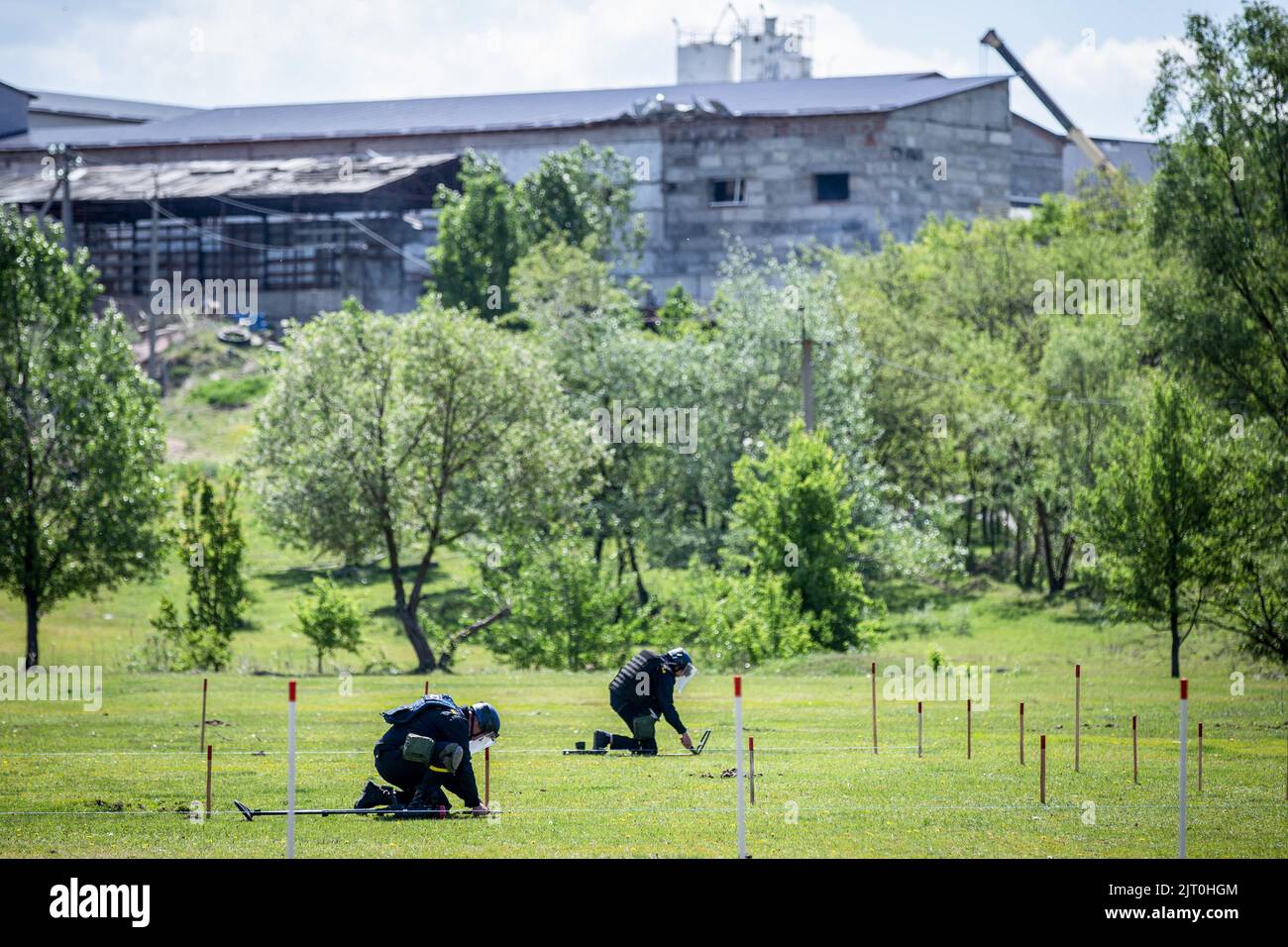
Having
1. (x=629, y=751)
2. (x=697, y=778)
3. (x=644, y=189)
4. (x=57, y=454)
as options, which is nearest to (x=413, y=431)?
(x=57, y=454)

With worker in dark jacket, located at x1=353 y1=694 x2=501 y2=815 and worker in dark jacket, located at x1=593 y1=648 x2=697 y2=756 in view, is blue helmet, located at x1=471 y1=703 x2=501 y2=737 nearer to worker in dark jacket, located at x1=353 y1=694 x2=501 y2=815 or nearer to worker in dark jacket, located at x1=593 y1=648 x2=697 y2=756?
worker in dark jacket, located at x1=353 y1=694 x2=501 y2=815

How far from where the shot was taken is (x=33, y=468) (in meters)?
46.2

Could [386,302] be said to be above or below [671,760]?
above

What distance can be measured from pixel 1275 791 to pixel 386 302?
71.6 metres

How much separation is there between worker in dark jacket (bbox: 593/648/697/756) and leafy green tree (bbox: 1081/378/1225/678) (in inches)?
792

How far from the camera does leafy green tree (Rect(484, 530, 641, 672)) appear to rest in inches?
1919

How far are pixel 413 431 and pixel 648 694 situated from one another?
24950mm

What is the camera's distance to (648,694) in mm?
24531

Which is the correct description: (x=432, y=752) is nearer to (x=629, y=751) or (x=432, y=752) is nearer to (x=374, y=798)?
(x=374, y=798)

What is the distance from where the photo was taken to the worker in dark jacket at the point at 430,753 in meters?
19.5

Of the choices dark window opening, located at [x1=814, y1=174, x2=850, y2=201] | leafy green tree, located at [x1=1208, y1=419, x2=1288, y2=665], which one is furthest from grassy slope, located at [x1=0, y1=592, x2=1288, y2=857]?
dark window opening, located at [x1=814, y1=174, x2=850, y2=201]
